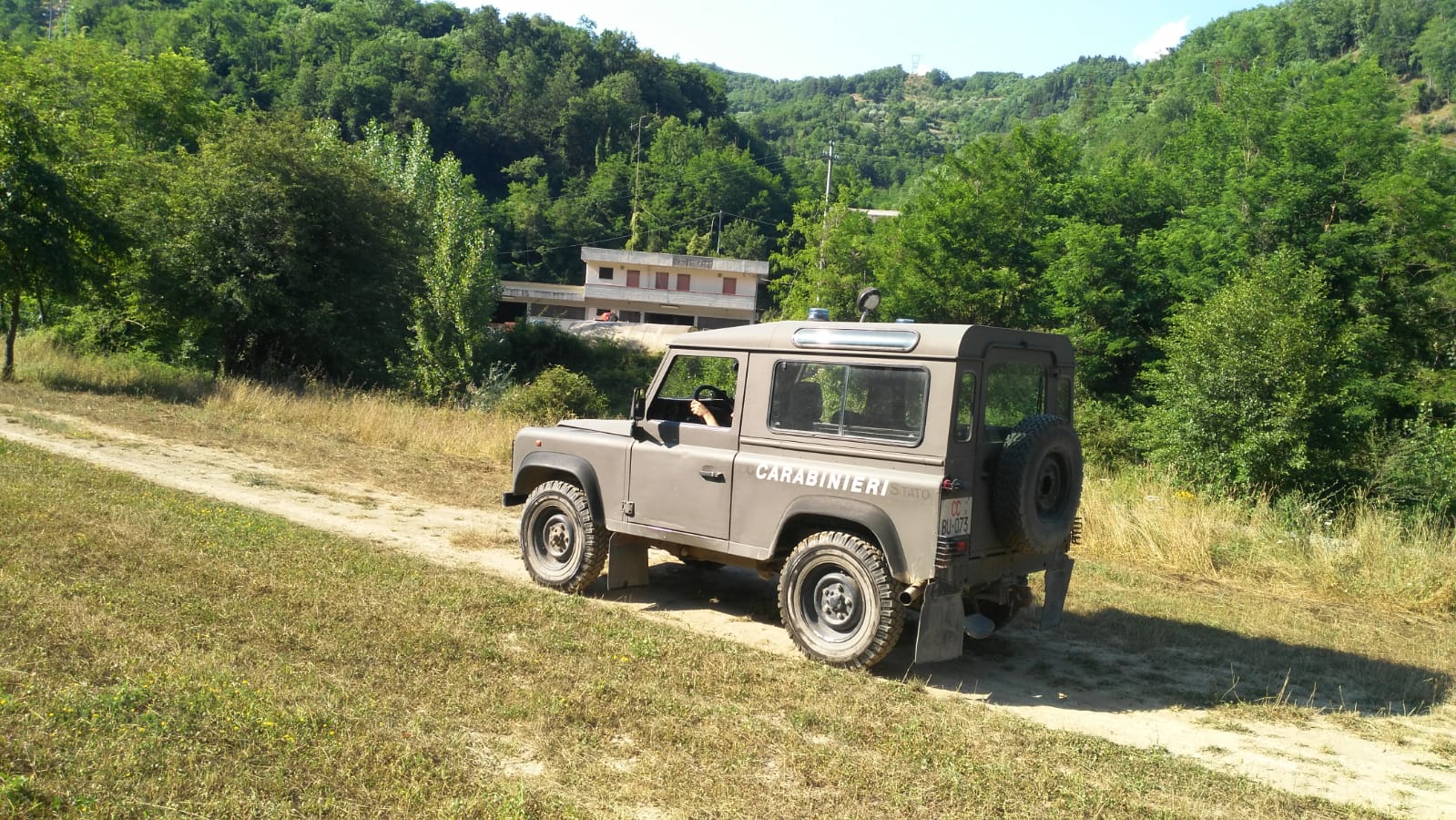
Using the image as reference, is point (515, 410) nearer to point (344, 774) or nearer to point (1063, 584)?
point (1063, 584)

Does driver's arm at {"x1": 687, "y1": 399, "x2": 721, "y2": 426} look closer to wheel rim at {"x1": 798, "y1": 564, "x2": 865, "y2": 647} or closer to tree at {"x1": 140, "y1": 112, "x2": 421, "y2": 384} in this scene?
wheel rim at {"x1": 798, "y1": 564, "x2": 865, "y2": 647}

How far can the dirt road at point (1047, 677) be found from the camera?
18.2 ft

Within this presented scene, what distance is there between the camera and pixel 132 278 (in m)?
25.9

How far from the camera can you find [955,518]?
6.47 meters

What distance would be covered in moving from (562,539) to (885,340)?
3568mm

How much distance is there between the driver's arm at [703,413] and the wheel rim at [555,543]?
1.47 m

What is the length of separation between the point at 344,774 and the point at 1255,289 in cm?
2209

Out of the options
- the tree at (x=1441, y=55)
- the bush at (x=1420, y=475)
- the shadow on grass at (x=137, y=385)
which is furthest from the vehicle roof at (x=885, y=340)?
the tree at (x=1441, y=55)

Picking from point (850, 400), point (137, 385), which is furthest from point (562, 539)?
point (137, 385)

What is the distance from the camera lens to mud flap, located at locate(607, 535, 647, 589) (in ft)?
27.6

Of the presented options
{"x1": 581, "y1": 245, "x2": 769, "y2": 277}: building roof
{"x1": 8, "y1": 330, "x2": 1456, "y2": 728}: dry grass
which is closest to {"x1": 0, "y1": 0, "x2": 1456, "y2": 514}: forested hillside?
{"x1": 8, "y1": 330, "x2": 1456, "y2": 728}: dry grass

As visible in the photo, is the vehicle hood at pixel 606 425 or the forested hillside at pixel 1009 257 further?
the forested hillside at pixel 1009 257

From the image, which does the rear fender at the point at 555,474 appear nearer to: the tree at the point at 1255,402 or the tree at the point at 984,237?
the tree at the point at 1255,402

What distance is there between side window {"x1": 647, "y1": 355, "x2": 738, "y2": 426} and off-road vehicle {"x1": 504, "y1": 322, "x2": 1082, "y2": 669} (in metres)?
0.02
